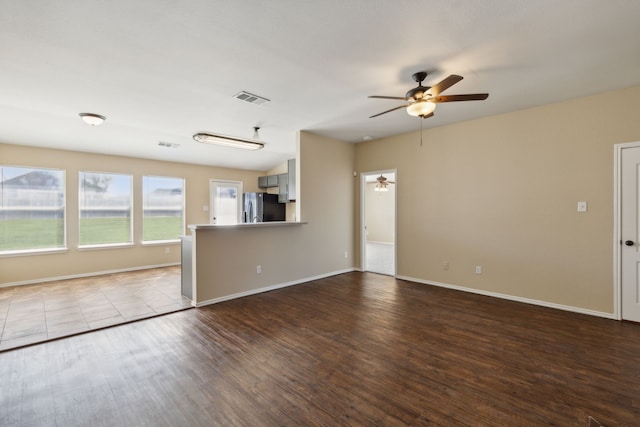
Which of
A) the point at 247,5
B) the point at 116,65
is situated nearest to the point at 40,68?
the point at 116,65

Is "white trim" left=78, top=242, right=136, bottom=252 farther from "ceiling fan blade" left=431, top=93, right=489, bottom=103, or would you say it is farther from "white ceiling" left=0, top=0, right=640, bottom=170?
"ceiling fan blade" left=431, top=93, right=489, bottom=103

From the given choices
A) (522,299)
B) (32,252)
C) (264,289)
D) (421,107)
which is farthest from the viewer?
(32,252)

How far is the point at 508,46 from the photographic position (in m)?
2.48

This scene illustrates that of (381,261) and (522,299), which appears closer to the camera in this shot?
(522,299)

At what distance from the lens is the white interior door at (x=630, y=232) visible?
3361mm

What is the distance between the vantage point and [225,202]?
25.6 ft

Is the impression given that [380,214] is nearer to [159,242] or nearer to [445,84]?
[159,242]

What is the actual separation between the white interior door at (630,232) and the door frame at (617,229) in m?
0.02

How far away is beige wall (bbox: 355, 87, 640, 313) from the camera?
356cm

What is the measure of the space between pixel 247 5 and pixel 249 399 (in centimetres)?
279

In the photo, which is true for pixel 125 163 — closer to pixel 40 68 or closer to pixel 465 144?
pixel 40 68

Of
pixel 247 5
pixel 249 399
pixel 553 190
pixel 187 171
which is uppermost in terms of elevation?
pixel 247 5

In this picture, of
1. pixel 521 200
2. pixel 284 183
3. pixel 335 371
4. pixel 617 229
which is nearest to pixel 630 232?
pixel 617 229

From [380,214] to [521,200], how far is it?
6.77 metres
